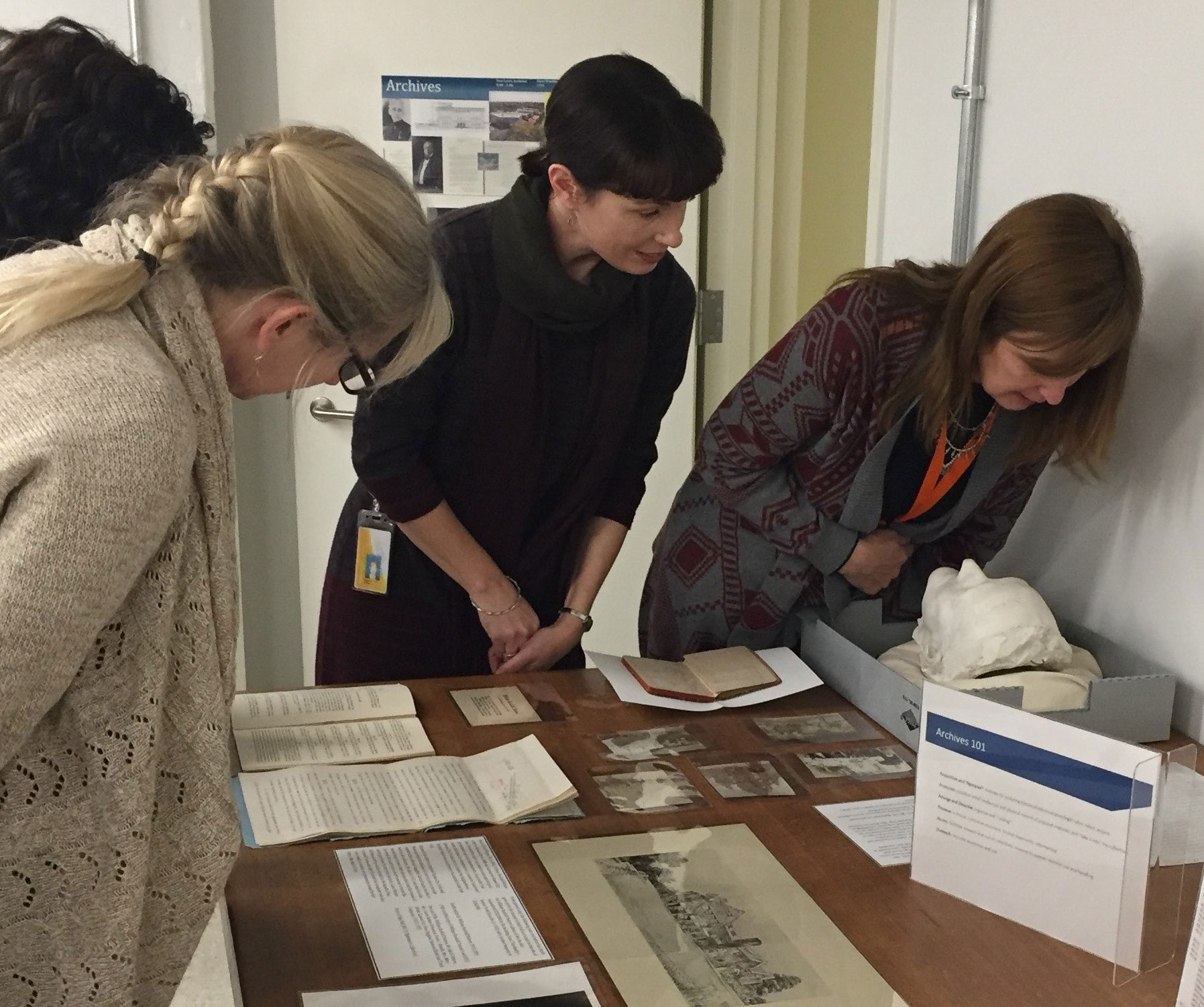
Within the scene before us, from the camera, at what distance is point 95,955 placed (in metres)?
0.89

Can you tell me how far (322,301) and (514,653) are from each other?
97 centimetres

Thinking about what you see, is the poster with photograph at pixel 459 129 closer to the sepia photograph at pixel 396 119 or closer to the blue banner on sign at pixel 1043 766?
the sepia photograph at pixel 396 119

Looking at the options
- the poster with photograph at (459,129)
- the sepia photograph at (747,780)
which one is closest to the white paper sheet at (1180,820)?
the sepia photograph at (747,780)

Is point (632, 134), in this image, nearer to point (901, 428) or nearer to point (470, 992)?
point (901, 428)

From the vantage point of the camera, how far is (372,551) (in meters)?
1.88

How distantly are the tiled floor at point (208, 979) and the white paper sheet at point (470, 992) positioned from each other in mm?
1017

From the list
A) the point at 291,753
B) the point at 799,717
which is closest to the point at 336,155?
the point at 291,753

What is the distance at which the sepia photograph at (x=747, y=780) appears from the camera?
134 centimetres

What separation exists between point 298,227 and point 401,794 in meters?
0.64

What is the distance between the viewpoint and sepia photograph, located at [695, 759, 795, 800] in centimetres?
134

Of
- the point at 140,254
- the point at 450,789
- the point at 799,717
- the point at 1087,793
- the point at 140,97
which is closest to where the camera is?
the point at 140,254

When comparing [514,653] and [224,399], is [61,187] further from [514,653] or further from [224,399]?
[514,653]

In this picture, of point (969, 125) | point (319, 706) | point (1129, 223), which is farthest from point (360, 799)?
point (969, 125)

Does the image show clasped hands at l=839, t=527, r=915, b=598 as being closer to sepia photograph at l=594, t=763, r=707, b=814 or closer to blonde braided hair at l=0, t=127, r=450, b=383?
sepia photograph at l=594, t=763, r=707, b=814
